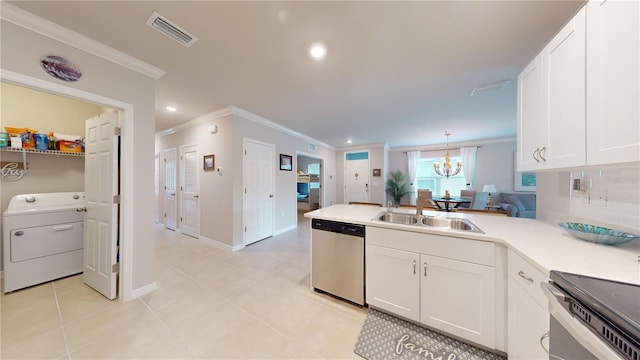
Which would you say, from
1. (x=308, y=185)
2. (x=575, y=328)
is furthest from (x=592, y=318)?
(x=308, y=185)

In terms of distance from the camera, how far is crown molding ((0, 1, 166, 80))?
1.42 m

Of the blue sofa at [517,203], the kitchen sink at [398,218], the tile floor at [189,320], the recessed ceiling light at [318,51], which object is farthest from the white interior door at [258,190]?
the blue sofa at [517,203]

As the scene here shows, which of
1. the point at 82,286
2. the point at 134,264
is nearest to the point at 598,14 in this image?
the point at 134,264

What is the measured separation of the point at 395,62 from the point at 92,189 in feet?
11.9

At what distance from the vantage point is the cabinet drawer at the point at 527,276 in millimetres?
942

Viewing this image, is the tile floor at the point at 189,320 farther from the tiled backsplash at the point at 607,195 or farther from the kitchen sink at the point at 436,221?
the tiled backsplash at the point at 607,195

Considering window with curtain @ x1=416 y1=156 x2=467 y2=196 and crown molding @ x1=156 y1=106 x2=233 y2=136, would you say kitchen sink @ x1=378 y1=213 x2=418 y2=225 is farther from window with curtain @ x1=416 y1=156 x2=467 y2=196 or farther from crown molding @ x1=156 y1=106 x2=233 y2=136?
window with curtain @ x1=416 y1=156 x2=467 y2=196

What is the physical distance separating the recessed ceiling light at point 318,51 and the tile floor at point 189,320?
2.49 meters

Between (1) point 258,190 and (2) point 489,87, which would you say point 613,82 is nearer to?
(2) point 489,87

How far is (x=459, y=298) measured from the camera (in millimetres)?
1454

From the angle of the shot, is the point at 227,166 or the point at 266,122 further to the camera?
the point at 266,122

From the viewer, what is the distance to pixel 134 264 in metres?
2.04

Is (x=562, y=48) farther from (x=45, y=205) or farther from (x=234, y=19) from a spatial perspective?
(x=45, y=205)

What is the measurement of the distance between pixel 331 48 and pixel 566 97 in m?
1.70
